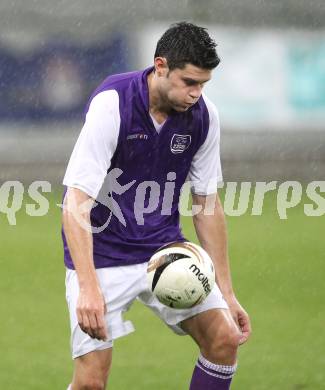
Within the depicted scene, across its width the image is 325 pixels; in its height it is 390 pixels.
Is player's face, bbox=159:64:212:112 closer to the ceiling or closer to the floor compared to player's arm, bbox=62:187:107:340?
closer to the ceiling

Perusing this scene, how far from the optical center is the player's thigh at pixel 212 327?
573cm

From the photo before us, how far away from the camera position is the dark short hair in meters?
5.46

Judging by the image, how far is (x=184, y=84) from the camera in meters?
5.52

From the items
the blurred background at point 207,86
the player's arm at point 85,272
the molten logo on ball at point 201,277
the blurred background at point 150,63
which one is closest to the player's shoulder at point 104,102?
the player's arm at point 85,272

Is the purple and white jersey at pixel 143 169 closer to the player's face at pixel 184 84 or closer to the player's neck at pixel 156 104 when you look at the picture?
the player's neck at pixel 156 104

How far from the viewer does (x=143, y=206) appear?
5.98 m

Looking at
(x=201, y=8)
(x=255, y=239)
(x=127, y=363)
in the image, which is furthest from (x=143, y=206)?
(x=201, y=8)

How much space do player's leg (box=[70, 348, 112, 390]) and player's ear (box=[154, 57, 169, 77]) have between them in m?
1.45

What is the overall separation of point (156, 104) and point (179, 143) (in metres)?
0.25

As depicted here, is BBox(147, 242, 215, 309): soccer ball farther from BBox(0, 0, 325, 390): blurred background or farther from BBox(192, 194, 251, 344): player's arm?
BBox(0, 0, 325, 390): blurred background

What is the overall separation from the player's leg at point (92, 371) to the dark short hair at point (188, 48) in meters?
1.52

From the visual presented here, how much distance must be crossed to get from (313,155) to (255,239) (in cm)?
508

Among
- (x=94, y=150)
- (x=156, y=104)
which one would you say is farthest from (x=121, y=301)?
(x=156, y=104)

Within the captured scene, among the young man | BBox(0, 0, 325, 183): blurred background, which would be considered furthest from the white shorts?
BBox(0, 0, 325, 183): blurred background
